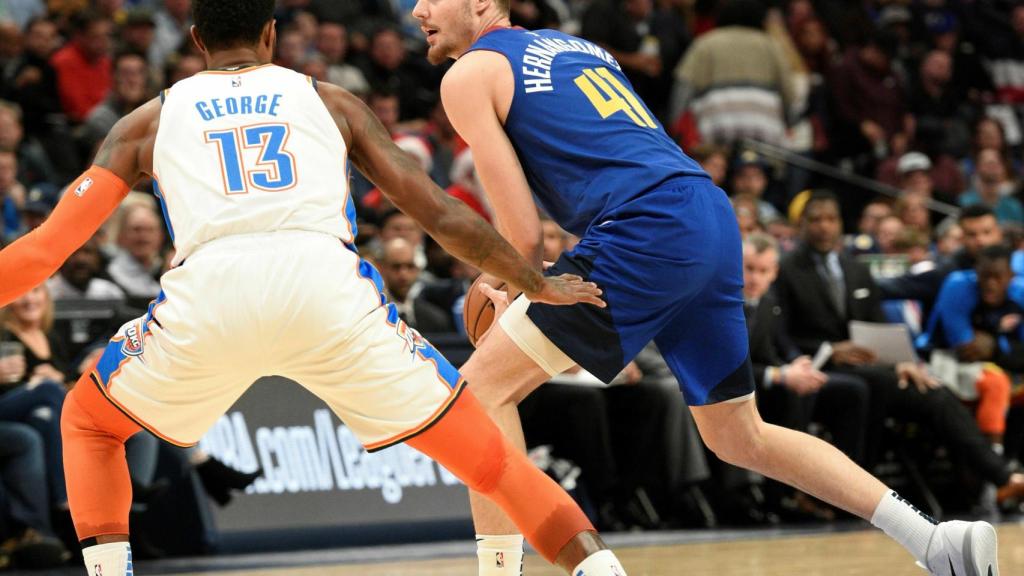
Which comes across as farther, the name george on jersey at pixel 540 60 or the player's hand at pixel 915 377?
the player's hand at pixel 915 377

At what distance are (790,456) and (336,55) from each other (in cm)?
882

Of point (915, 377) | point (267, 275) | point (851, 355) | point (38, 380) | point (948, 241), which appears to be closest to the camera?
point (267, 275)

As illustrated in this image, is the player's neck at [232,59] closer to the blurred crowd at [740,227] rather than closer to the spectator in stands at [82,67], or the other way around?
the blurred crowd at [740,227]

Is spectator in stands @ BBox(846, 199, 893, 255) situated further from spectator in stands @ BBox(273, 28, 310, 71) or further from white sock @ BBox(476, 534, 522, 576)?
white sock @ BBox(476, 534, 522, 576)

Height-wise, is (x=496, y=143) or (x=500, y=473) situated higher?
(x=496, y=143)

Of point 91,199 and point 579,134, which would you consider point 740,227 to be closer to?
point 579,134

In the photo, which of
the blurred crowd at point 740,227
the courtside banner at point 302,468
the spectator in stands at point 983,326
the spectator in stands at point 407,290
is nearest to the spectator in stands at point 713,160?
the blurred crowd at point 740,227

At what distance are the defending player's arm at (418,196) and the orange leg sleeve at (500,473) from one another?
1.23 feet

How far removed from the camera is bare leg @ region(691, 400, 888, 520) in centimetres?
461

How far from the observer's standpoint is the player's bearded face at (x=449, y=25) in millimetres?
4719

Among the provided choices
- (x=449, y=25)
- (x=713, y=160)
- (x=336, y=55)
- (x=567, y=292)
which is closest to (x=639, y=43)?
(x=713, y=160)

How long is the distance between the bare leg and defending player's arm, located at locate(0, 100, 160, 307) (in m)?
1.91

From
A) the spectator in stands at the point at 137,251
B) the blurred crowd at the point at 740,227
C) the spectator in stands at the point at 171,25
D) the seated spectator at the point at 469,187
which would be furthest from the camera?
the spectator in stands at the point at 171,25

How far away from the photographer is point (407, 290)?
29.2 feet
